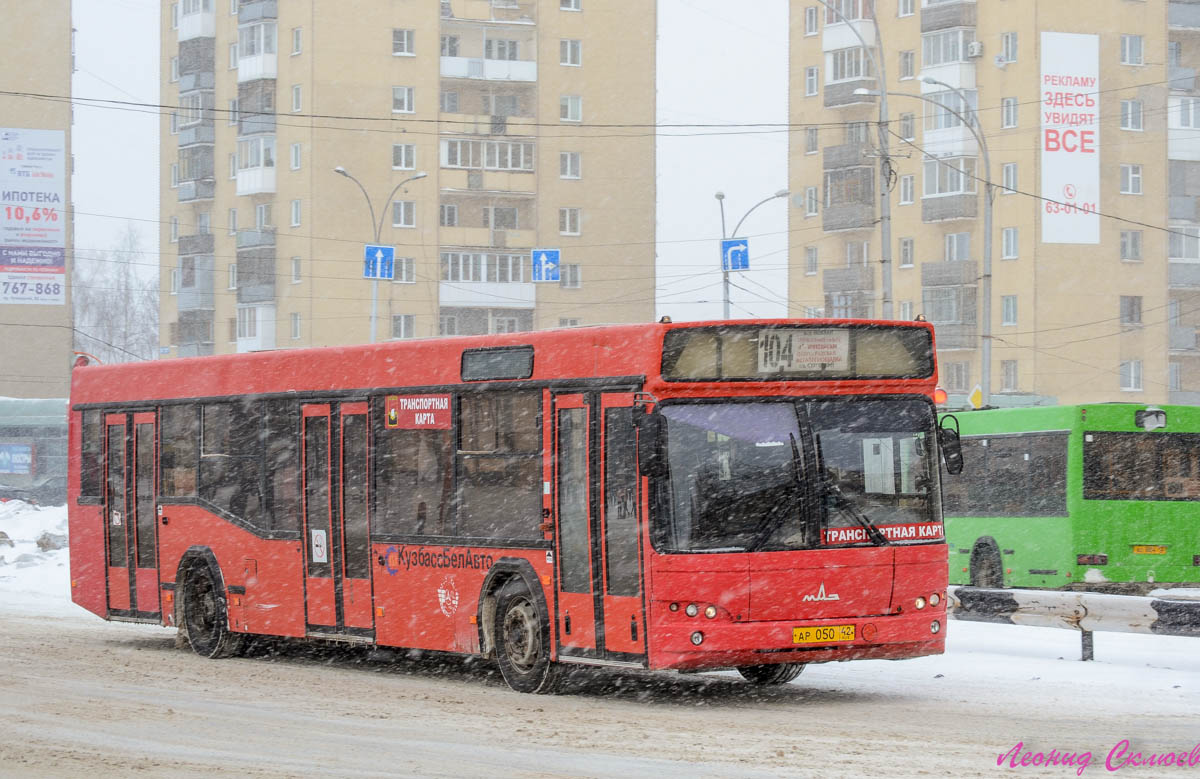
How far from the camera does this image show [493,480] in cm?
1486

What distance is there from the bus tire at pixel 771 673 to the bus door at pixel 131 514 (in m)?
7.09

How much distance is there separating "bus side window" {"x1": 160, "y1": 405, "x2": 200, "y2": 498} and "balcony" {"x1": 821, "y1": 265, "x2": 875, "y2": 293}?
60.6 m

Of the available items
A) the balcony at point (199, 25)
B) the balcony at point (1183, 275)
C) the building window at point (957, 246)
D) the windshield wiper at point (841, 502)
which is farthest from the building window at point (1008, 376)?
the windshield wiper at point (841, 502)

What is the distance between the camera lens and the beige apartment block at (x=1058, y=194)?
228ft

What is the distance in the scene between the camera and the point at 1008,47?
7119cm

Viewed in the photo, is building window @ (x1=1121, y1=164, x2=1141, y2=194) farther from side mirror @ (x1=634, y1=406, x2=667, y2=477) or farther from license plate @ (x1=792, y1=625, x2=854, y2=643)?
side mirror @ (x1=634, y1=406, x2=667, y2=477)

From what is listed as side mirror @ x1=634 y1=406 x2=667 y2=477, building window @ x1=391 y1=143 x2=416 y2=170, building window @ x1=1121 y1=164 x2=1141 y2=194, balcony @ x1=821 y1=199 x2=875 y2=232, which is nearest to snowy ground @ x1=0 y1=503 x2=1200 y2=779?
side mirror @ x1=634 y1=406 x2=667 y2=477

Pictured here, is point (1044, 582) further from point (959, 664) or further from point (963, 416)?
point (959, 664)

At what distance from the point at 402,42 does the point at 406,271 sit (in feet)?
32.9

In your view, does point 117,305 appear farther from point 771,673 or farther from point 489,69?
point 771,673

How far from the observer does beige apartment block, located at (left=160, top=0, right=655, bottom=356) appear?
266 feet

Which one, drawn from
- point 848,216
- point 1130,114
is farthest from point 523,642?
point 848,216

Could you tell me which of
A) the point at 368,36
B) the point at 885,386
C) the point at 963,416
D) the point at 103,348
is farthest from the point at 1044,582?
the point at 103,348

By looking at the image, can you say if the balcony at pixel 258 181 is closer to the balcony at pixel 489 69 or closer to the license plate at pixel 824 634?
the balcony at pixel 489 69
